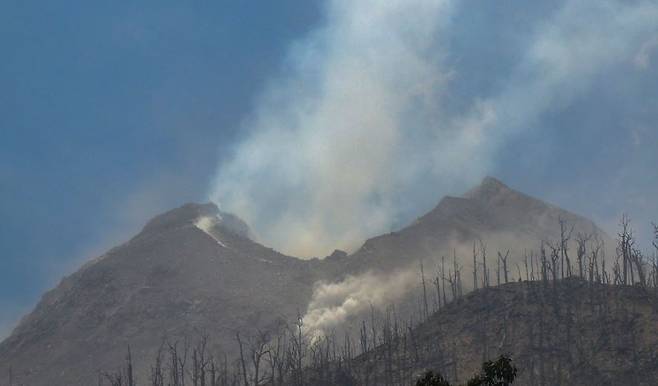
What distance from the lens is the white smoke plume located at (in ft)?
579

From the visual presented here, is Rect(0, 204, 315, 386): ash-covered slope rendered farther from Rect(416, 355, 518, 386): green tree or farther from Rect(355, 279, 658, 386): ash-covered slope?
Rect(416, 355, 518, 386): green tree

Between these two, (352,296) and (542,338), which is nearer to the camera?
(542,338)

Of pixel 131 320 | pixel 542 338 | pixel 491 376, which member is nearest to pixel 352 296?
pixel 131 320

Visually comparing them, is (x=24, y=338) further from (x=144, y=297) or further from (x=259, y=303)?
(x=259, y=303)

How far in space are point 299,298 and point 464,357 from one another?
350ft

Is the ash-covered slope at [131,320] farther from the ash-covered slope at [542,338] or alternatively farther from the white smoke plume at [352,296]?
the ash-covered slope at [542,338]

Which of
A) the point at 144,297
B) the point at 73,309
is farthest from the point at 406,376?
the point at 73,309

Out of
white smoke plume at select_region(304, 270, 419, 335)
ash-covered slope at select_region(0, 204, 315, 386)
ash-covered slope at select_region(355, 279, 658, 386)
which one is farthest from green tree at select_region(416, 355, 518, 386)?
white smoke plume at select_region(304, 270, 419, 335)

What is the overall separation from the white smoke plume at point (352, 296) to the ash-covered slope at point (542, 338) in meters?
72.3

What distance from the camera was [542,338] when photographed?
87.6 m

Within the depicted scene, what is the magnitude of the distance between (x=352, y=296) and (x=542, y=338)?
102 metres

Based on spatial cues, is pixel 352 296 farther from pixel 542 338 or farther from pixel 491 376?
pixel 491 376

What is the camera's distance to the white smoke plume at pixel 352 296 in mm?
176625

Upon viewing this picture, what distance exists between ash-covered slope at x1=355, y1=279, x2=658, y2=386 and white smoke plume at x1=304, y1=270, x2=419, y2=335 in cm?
7231
